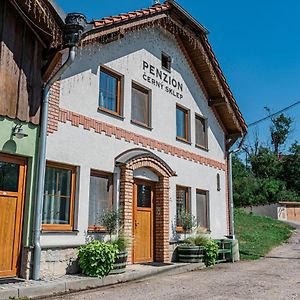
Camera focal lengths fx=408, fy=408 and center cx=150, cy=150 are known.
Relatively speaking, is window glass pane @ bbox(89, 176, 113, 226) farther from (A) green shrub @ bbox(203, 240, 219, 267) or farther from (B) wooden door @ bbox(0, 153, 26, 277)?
(A) green shrub @ bbox(203, 240, 219, 267)

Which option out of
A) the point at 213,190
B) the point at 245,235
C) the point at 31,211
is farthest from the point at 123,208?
the point at 245,235

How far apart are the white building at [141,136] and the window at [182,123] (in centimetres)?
4

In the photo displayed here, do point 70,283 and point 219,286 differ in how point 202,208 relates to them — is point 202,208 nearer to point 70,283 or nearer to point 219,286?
point 219,286

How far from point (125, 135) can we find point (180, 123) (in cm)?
349

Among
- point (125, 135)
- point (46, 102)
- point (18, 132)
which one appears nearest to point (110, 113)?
point (125, 135)

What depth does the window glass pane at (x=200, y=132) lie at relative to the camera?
1515cm

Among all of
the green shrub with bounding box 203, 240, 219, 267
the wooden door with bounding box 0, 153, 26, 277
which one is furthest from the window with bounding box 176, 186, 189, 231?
the wooden door with bounding box 0, 153, 26, 277

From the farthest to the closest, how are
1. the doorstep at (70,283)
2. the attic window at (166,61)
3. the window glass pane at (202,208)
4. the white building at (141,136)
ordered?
the window glass pane at (202,208) → the attic window at (166,61) → the white building at (141,136) → the doorstep at (70,283)

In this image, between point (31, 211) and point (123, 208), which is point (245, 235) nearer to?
point (123, 208)

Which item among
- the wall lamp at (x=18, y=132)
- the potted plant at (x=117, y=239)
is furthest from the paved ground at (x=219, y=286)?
the wall lamp at (x=18, y=132)

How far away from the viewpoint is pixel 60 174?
30.7ft

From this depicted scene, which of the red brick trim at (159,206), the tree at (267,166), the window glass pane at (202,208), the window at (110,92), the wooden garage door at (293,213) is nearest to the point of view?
the window at (110,92)

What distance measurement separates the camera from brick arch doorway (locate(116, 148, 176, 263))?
35.4ft

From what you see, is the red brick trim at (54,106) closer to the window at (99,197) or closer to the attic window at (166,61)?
the window at (99,197)
